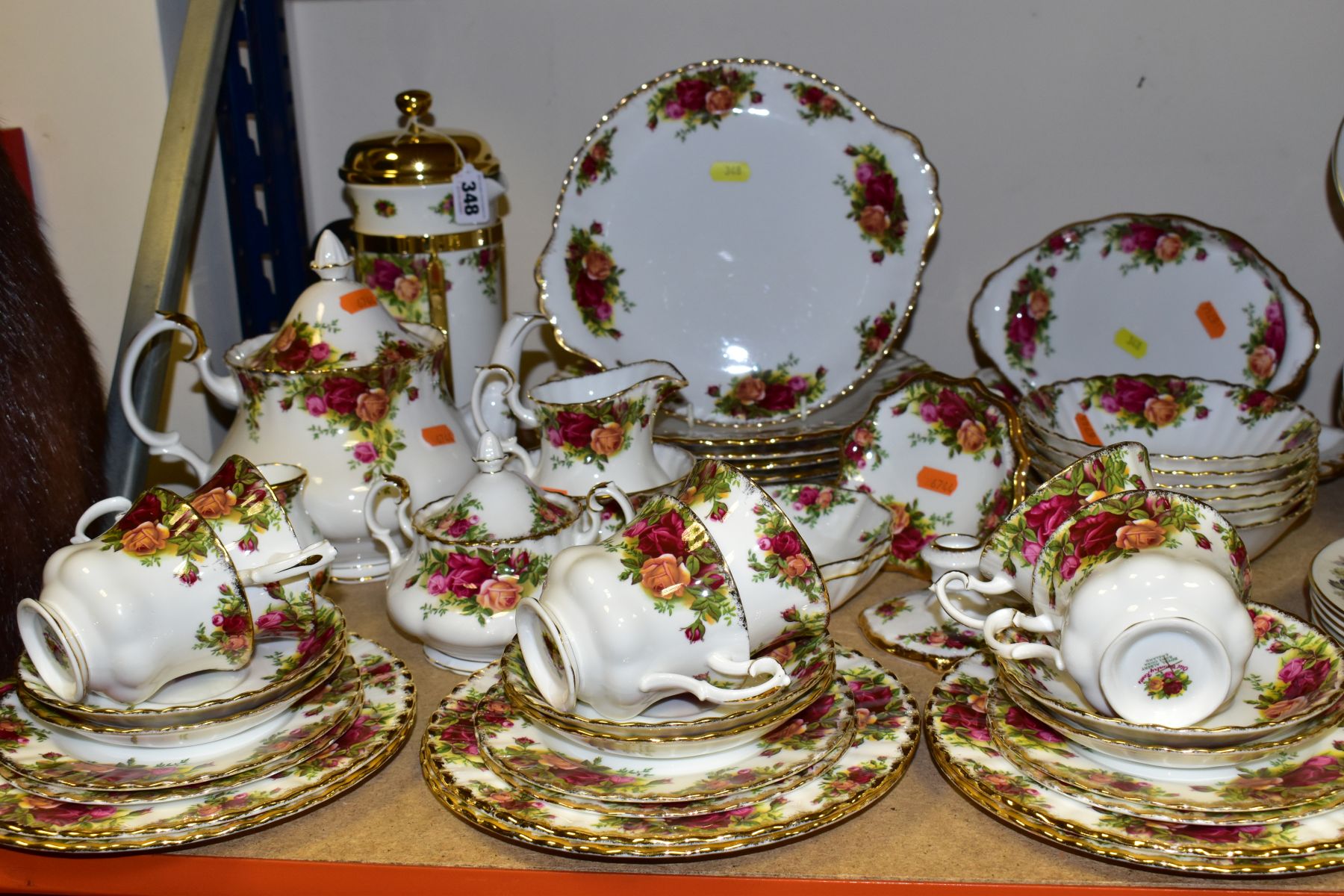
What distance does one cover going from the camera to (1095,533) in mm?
813

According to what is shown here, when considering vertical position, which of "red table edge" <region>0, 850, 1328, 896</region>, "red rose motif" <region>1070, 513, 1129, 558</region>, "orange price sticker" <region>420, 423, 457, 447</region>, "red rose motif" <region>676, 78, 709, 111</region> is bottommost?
"red table edge" <region>0, 850, 1328, 896</region>

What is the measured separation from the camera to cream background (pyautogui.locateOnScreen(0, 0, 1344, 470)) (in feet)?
4.72

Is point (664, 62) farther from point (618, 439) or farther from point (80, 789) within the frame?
point (80, 789)

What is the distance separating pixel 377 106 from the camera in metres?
1.58

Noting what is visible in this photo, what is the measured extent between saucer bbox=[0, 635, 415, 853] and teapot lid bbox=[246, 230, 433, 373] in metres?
0.38

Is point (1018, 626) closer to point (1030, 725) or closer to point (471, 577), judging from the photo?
point (1030, 725)

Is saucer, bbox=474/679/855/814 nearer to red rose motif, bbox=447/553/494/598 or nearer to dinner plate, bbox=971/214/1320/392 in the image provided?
red rose motif, bbox=447/553/494/598

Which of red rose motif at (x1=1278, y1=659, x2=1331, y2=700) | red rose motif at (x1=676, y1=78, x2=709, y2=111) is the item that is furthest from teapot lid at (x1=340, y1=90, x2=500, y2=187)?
red rose motif at (x1=1278, y1=659, x2=1331, y2=700)

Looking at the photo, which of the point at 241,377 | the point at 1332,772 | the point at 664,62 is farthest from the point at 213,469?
the point at 1332,772

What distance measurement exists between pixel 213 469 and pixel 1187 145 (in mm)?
1110

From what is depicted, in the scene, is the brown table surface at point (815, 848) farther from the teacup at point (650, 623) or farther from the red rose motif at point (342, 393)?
the red rose motif at point (342, 393)

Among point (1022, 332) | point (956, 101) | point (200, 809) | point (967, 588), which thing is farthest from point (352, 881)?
point (956, 101)

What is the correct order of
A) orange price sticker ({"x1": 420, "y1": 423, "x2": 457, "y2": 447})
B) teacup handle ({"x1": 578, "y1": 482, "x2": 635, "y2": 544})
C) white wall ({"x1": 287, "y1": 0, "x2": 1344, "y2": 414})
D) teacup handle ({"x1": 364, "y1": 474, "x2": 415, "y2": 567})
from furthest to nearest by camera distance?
white wall ({"x1": 287, "y1": 0, "x2": 1344, "y2": 414})
orange price sticker ({"x1": 420, "y1": 423, "x2": 457, "y2": 447})
teacup handle ({"x1": 364, "y1": 474, "x2": 415, "y2": 567})
teacup handle ({"x1": 578, "y1": 482, "x2": 635, "y2": 544})

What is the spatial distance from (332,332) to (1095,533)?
2.20 ft
